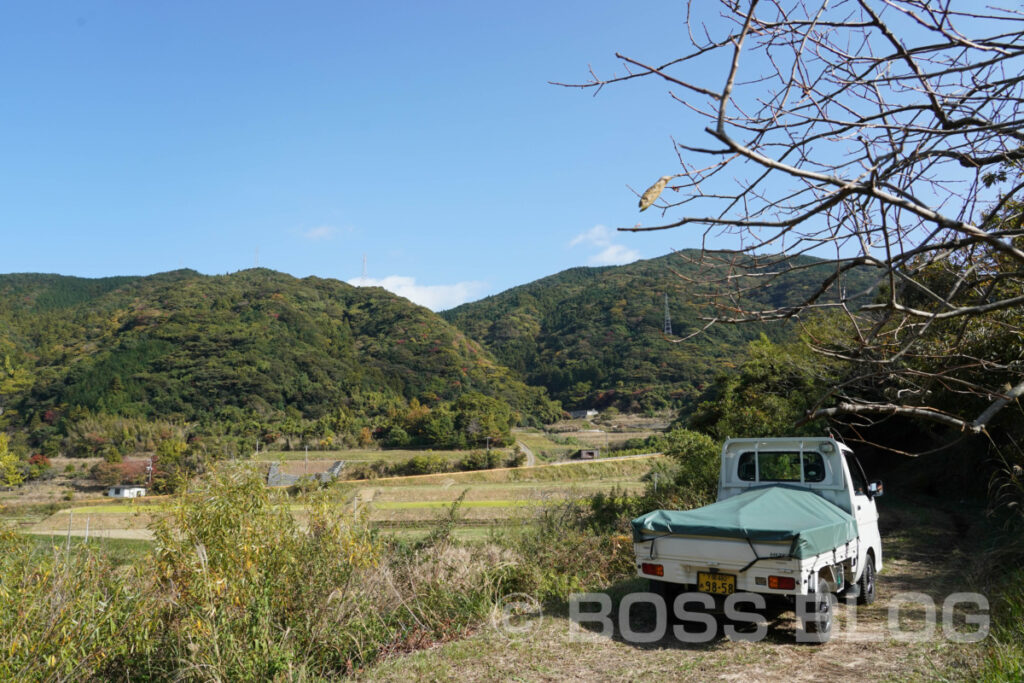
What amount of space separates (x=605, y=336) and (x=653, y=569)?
11862 cm

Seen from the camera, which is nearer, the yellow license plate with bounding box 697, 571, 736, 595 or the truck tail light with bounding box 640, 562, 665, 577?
the yellow license plate with bounding box 697, 571, 736, 595

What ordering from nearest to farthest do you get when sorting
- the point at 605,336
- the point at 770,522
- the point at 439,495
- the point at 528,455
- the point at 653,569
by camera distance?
the point at 770,522 < the point at 653,569 < the point at 439,495 < the point at 528,455 < the point at 605,336

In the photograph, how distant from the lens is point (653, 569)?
6.51 meters

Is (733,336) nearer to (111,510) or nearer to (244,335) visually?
(244,335)

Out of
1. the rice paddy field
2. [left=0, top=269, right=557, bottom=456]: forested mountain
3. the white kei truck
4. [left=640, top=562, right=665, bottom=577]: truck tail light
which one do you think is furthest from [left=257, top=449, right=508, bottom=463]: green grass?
[left=640, top=562, right=665, bottom=577]: truck tail light

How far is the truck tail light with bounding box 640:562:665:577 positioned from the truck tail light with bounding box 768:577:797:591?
3.23 ft

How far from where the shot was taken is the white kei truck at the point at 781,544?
228 inches

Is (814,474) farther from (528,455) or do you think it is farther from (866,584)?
(528,455)

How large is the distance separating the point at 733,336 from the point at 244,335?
73.4 metres

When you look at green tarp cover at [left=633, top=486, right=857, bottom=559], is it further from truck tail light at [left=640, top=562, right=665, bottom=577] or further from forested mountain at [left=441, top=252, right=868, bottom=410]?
forested mountain at [left=441, top=252, right=868, bottom=410]

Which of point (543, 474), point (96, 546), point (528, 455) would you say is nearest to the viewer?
point (96, 546)

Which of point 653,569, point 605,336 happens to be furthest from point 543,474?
point 605,336

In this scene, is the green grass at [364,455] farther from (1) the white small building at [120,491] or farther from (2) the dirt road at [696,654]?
(2) the dirt road at [696,654]

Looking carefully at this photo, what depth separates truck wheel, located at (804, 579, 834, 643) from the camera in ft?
19.5
